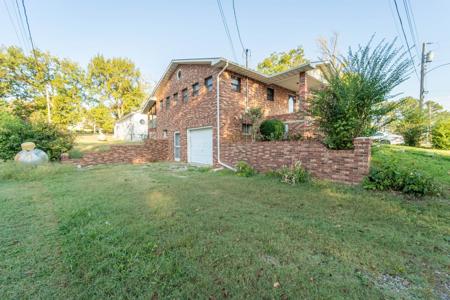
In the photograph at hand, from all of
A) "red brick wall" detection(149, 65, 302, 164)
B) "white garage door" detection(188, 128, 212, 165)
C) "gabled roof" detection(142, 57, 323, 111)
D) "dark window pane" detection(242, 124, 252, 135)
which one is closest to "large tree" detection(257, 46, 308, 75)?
"red brick wall" detection(149, 65, 302, 164)

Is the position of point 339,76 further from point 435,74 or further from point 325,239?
point 435,74

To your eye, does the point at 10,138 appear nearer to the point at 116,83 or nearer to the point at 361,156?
the point at 361,156

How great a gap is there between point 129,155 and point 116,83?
27.3 m

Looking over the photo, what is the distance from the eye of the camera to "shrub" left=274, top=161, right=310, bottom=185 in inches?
212

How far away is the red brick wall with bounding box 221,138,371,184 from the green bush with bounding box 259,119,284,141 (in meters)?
1.44

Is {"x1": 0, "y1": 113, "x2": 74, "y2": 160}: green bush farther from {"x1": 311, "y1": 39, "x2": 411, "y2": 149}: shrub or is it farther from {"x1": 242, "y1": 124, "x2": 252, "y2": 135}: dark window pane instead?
{"x1": 311, "y1": 39, "x2": 411, "y2": 149}: shrub

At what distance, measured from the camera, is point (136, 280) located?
5.80ft

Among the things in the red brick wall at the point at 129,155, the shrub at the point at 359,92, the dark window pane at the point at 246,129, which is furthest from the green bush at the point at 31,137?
the shrub at the point at 359,92

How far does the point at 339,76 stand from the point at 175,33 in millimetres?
9602

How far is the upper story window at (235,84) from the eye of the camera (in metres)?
9.25

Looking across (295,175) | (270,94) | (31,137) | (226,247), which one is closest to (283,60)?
(270,94)

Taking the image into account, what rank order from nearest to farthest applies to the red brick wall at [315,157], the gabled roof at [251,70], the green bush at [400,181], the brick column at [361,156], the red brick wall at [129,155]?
the green bush at [400,181]
the brick column at [361,156]
the red brick wall at [315,157]
the gabled roof at [251,70]
the red brick wall at [129,155]

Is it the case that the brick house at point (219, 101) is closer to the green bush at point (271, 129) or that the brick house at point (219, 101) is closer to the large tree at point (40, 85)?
the green bush at point (271, 129)

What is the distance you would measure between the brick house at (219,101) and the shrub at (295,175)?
6.39 feet
